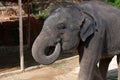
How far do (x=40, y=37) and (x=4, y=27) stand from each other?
26.6 feet

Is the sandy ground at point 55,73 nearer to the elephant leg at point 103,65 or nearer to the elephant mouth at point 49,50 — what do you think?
the elephant leg at point 103,65

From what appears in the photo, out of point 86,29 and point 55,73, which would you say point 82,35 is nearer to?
point 86,29

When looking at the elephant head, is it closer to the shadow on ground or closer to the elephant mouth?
the elephant mouth

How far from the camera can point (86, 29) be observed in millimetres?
3758

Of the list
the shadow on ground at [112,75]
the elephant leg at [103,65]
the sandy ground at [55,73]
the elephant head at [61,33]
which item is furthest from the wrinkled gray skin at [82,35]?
the sandy ground at [55,73]

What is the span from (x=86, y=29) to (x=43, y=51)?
55 centimetres

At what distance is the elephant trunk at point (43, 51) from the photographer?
348cm

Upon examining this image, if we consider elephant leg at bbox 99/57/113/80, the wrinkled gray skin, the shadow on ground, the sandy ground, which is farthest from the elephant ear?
the sandy ground

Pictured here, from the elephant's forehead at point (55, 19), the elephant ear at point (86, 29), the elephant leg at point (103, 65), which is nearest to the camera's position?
the elephant's forehead at point (55, 19)

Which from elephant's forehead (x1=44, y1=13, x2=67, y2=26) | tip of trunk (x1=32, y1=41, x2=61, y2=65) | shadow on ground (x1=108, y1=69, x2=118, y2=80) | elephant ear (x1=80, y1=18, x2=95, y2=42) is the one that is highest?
elephant's forehead (x1=44, y1=13, x2=67, y2=26)

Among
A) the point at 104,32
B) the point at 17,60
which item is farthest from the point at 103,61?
the point at 17,60

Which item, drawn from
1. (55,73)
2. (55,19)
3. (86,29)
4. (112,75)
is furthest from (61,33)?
(55,73)

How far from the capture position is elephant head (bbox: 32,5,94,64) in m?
3.51

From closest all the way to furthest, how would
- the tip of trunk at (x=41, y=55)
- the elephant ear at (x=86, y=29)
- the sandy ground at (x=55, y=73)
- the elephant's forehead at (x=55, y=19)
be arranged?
the tip of trunk at (x=41, y=55) < the elephant's forehead at (x=55, y=19) < the elephant ear at (x=86, y=29) < the sandy ground at (x=55, y=73)
